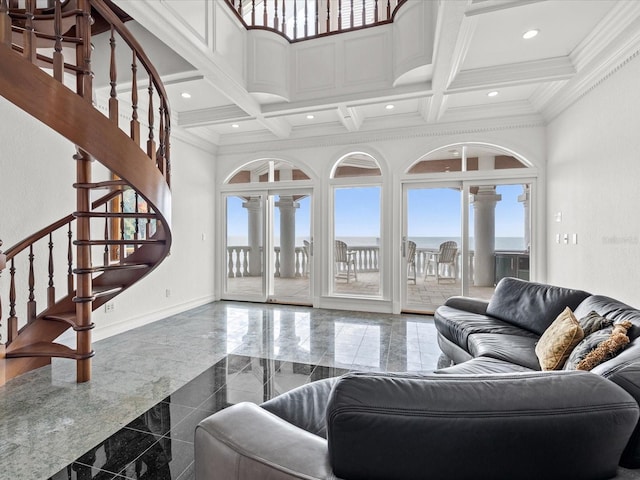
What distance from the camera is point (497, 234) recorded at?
4883 millimetres

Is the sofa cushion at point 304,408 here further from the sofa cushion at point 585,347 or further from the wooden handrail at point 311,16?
the wooden handrail at point 311,16

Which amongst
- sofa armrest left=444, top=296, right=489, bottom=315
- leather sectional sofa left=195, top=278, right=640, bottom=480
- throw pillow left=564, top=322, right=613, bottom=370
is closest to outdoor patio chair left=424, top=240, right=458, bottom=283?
sofa armrest left=444, top=296, right=489, bottom=315

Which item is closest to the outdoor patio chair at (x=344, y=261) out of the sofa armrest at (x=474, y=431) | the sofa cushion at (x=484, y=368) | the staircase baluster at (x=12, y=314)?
the sofa cushion at (x=484, y=368)

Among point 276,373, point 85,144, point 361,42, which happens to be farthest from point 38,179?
point 361,42

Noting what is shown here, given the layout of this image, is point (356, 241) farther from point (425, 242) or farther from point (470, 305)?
point (470, 305)

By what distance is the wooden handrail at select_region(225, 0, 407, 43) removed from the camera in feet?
12.8

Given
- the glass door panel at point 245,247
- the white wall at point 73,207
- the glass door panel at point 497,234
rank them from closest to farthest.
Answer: the white wall at point 73,207
the glass door panel at point 497,234
the glass door panel at point 245,247

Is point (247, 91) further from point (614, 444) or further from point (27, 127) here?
point (614, 444)

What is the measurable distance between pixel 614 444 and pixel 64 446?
8.57 feet

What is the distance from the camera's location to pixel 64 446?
1.90 metres

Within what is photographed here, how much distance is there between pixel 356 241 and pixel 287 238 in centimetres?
129

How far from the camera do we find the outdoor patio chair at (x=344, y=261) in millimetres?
5625

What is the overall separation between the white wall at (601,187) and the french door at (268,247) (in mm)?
3706

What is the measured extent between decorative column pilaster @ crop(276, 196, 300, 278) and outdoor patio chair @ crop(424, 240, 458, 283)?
237cm
